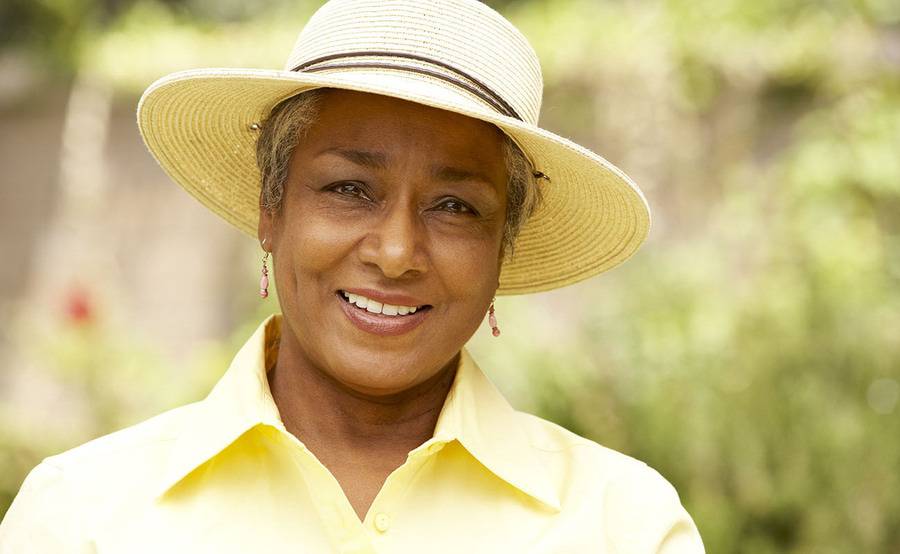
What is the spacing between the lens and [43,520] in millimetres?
1935

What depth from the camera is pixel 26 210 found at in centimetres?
702

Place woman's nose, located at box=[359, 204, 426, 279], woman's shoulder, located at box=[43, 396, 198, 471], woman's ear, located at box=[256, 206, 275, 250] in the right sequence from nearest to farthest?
woman's nose, located at box=[359, 204, 426, 279] → woman's shoulder, located at box=[43, 396, 198, 471] → woman's ear, located at box=[256, 206, 275, 250]

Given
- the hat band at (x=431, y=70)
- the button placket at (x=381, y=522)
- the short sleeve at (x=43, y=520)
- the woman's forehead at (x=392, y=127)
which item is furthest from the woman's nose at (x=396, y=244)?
the short sleeve at (x=43, y=520)

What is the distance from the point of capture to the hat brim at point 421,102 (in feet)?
6.29

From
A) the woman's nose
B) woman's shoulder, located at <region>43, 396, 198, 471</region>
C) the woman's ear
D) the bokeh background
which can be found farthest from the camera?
the bokeh background

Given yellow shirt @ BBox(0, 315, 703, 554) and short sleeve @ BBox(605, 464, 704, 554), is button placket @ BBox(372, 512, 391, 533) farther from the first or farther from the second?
short sleeve @ BBox(605, 464, 704, 554)

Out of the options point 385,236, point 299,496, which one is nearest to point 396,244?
point 385,236

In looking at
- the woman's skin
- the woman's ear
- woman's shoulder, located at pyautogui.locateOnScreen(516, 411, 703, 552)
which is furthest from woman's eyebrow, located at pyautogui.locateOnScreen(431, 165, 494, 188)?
woman's shoulder, located at pyautogui.locateOnScreen(516, 411, 703, 552)

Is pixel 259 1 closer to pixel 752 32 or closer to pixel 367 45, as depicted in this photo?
pixel 752 32

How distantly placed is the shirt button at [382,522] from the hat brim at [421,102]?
2.11 feet

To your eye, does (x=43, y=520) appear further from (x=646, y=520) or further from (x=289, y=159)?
(x=646, y=520)

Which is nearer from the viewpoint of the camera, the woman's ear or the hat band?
the hat band

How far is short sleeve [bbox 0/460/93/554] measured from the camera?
6.26ft

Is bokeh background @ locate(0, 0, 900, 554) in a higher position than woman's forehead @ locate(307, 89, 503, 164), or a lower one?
lower
